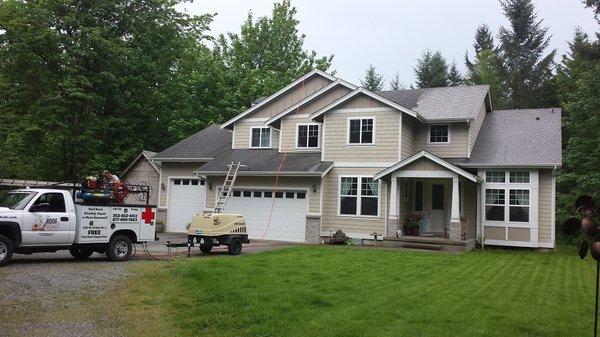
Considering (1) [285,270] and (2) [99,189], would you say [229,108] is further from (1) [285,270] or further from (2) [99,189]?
(1) [285,270]

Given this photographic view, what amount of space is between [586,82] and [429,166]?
1279cm

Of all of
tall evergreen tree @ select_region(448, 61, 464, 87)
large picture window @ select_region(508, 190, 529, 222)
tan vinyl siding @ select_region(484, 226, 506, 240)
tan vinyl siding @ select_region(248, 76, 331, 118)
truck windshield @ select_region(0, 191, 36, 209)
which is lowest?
tan vinyl siding @ select_region(484, 226, 506, 240)

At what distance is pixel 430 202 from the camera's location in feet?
71.9

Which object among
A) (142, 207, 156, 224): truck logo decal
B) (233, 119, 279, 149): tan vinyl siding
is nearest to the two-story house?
(233, 119, 279, 149): tan vinyl siding

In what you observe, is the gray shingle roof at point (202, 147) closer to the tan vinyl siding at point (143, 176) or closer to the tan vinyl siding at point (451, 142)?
the tan vinyl siding at point (143, 176)

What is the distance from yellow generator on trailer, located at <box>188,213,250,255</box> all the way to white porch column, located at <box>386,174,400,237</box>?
Result: 242 inches

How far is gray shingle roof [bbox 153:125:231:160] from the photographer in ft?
86.2

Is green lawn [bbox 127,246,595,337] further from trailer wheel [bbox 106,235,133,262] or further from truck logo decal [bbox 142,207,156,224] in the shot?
truck logo decal [bbox 142,207,156,224]

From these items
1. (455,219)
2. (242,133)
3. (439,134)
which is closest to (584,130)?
(439,134)

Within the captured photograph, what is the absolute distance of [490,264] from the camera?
15.0 metres

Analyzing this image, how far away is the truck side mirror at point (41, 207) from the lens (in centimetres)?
1252

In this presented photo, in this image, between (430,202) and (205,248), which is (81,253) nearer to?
(205,248)

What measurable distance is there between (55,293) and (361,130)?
14.5 meters

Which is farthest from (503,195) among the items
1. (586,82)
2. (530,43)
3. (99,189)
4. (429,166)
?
(530,43)
